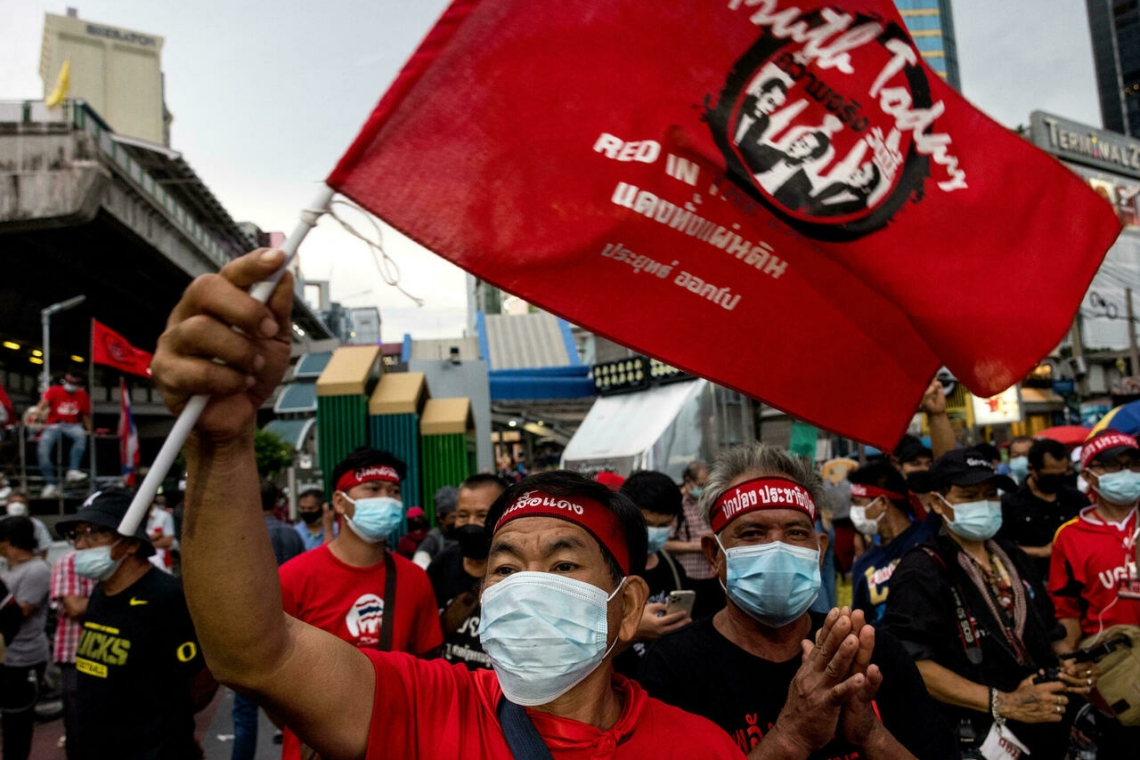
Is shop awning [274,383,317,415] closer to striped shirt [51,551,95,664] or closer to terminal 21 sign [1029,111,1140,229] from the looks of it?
striped shirt [51,551,95,664]

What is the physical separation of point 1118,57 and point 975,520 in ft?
386

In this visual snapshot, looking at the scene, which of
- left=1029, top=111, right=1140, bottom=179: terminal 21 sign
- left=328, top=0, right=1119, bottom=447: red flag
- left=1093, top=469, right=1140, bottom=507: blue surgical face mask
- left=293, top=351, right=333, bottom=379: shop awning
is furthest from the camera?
left=1029, top=111, right=1140, bottom=179: terminal 21 sign

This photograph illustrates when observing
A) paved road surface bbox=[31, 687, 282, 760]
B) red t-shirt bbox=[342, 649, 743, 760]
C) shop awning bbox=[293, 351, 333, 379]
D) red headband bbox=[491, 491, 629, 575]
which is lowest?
Result: paved road surface bbox=[31, 687, 282, 760]

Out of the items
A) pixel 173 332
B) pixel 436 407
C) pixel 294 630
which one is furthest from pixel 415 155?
pixel 436 407

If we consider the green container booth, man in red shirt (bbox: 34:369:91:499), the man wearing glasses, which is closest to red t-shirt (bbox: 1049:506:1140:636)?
the man wearing glasses

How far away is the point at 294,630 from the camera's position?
144 cm

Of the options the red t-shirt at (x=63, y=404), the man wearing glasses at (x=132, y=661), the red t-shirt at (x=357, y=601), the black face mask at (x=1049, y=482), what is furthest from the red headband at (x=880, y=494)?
the red t-shirt at (x=63, y=404)

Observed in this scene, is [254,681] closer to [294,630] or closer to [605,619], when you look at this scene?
[294,630]

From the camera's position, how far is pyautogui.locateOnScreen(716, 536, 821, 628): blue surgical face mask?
7.72 ft

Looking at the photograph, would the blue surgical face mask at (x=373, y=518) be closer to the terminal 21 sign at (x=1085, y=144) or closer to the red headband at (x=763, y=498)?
the red headband at (x=763, y=498)

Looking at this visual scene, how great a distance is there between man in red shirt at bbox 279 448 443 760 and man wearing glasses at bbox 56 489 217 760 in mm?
489

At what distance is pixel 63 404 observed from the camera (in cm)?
Result: 1443

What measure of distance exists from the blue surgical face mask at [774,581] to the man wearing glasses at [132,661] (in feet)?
7.45

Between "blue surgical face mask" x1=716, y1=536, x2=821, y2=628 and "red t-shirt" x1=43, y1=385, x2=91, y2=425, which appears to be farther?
"red t-shirt" x1=43, y1=385, x2=91, y2=425
